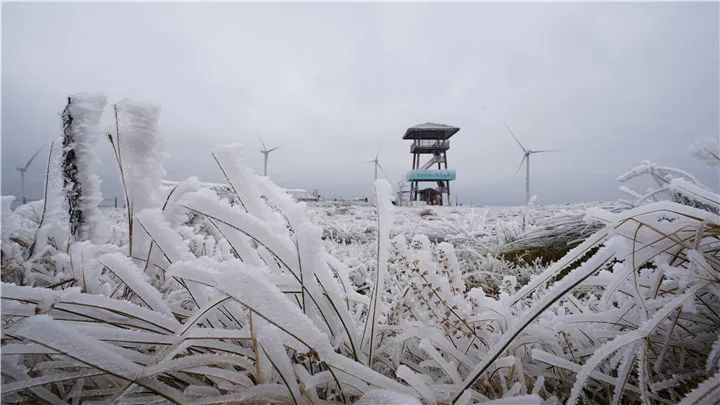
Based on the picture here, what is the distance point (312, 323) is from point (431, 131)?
37.6 m

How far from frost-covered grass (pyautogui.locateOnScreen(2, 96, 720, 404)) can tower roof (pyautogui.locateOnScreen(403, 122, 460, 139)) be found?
36.0 m

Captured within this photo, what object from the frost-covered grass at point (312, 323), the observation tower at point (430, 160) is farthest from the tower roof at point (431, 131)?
the frost-covered grass at point (312, 323)

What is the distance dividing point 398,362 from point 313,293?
212mm

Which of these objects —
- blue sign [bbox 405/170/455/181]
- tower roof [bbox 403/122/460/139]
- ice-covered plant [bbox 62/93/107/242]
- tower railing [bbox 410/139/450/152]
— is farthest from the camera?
tower railing [bbox 410/139/450/152]

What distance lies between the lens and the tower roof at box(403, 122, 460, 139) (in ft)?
118

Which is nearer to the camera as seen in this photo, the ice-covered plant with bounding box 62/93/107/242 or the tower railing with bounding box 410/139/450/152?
the ice-covered plant with bounding box 62/93/107/242

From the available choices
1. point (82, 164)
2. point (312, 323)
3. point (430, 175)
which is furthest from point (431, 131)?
point (312, 323)

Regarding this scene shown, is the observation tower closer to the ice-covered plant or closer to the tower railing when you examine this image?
the tower railing

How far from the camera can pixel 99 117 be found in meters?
0.85

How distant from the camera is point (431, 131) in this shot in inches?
1448

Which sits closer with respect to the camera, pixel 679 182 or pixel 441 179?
pixel 679 182

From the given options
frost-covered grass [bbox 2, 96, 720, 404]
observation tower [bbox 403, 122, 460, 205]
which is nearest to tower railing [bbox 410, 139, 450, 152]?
observation tower [bbox 403, 122, 460, 205]

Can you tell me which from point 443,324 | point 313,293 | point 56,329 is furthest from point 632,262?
point 56,329

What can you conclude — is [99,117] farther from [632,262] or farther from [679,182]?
[679,182]
